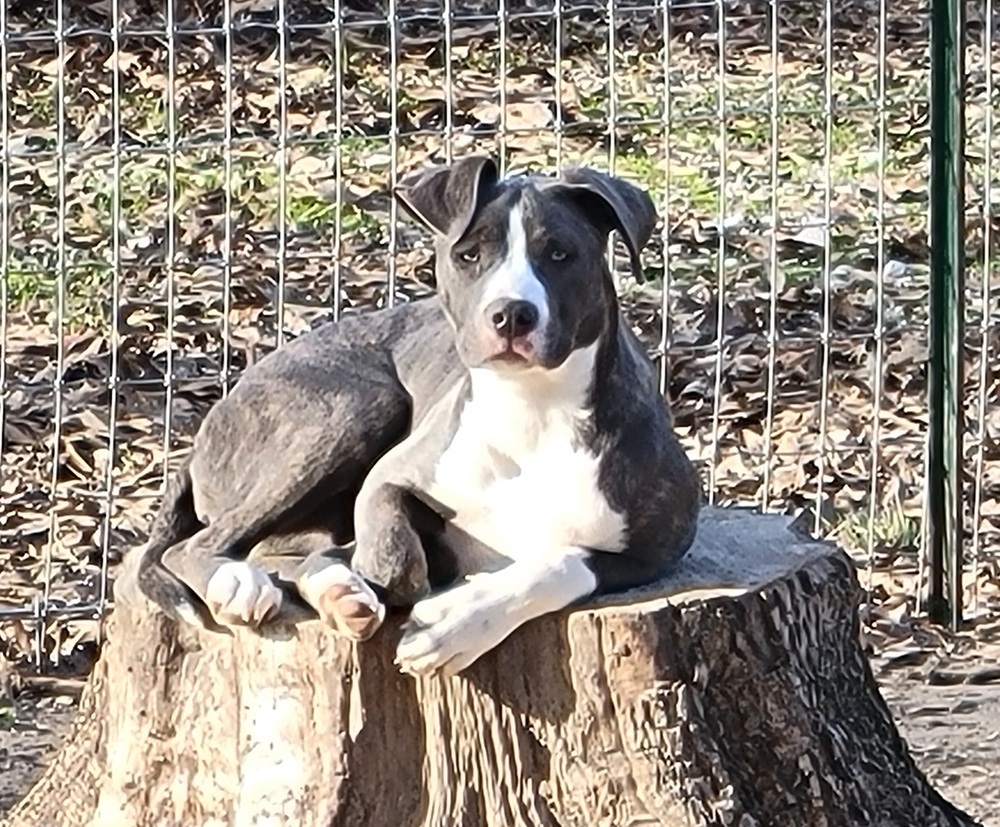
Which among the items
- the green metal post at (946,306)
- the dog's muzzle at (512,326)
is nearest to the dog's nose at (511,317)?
the dog's muzzle at (512,326)

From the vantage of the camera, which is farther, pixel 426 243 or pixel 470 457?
pixel 426 243

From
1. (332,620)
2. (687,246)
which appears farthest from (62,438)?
(332,620)

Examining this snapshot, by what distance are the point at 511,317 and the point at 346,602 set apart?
64 cm

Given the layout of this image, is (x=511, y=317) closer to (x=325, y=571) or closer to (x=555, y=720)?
(x=325, y=571)

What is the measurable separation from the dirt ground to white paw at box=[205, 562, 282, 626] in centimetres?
183

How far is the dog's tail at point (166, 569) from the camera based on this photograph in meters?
4.73

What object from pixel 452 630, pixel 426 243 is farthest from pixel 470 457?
pixel 426 243

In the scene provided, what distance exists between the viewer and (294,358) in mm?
4828

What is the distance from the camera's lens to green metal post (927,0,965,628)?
668cm

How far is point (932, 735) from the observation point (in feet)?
21.4

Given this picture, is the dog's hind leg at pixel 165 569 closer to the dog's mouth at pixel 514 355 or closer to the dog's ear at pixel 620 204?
the dog's mouth at pixel 514 355

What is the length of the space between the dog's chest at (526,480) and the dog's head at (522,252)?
185 mm

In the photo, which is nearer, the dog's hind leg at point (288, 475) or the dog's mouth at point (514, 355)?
the dog's mouth at point (514, 355)

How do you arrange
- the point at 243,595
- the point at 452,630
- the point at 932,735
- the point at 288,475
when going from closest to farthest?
the point at 452,630, the point at 243,595, the point at 288,475, the point at 932,735
